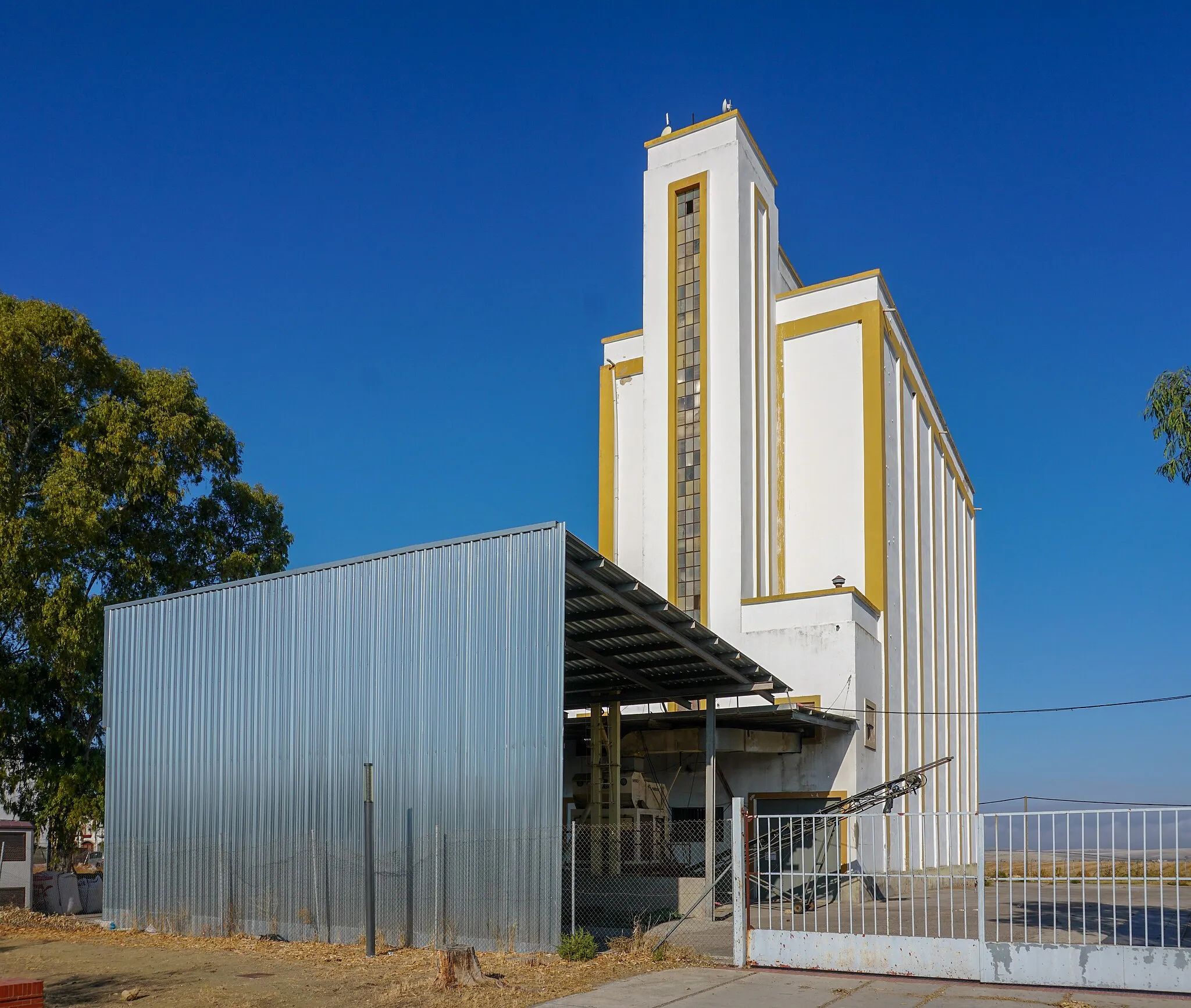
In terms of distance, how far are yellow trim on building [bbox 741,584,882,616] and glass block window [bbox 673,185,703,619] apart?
202 centimetres

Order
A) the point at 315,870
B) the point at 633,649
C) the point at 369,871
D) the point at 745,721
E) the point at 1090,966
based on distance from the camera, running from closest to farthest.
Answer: the point at 1090,966
the point at 369,871
the point at 315,870
the point at 633,649
the point at 745,721

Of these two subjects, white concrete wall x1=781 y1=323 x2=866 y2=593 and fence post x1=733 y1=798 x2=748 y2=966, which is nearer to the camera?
fence post x1=733 y1=798 x2=748 y2=966

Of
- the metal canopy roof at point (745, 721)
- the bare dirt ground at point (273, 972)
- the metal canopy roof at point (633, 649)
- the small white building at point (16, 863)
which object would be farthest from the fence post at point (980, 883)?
the small white building at point (16, 863)

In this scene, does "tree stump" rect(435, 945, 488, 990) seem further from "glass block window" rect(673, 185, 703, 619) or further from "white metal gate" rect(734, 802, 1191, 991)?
"glass block window" rect(673, 185, 703, 619)

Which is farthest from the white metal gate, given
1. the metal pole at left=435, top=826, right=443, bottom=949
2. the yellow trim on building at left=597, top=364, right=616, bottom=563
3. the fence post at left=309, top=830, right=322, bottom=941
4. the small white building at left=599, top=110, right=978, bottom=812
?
the yellow trim on building at left=597, top=364, right=616, bottom=563

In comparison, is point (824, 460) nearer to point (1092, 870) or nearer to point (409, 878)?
point (1092, 870)

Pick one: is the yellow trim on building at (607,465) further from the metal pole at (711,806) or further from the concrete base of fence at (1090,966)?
the concrete base of fence at (1090,966)

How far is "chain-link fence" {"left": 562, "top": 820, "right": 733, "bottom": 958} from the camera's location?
1797 cm

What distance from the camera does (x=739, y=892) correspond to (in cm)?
1505

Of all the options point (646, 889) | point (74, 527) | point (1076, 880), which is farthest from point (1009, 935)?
point (74, 527)

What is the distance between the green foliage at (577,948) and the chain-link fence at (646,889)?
24cm

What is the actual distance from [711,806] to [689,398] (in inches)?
637

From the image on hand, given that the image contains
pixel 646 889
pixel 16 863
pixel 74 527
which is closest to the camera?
pixel 646 889

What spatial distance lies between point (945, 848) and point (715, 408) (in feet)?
66.2
